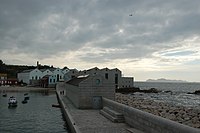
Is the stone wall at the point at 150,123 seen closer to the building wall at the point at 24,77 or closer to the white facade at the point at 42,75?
the white facade at the point at 42,75

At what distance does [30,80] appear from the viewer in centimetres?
11219

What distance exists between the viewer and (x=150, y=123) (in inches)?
615

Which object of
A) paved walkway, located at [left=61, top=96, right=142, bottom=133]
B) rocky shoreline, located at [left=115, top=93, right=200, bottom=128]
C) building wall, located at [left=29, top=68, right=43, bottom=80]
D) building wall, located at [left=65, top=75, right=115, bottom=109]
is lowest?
rocky shoreline, located at [left=115, top=93, right=200, bottom=128]

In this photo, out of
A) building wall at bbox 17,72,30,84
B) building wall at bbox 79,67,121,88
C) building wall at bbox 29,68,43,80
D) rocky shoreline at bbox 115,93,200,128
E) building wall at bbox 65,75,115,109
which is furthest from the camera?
building wall at bbox 17,72,30,84

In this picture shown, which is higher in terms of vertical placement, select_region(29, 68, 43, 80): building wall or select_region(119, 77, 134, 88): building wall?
select_region(29, 68, 43, 80): building wall

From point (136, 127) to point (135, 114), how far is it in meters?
0.86

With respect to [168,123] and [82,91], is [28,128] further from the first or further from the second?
[168,123]

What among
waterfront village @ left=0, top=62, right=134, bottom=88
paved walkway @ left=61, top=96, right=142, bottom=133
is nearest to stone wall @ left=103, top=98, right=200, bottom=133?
paved walkway @ left=61, top=96, right=142, bottom=133

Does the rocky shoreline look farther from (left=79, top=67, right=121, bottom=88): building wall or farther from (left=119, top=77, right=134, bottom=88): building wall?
(left=119, top=77, right=134, bottom=88): building wall

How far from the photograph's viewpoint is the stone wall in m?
12.3

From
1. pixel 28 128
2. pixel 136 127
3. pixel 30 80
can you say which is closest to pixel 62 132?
pixel 28 128

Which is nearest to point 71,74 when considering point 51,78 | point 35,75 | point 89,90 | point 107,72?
point 107,72

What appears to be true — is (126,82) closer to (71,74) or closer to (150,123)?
(71,74)

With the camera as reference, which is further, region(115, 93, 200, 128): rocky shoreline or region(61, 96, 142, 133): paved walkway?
region(115, 93, 200, 128): rocky shoreline
